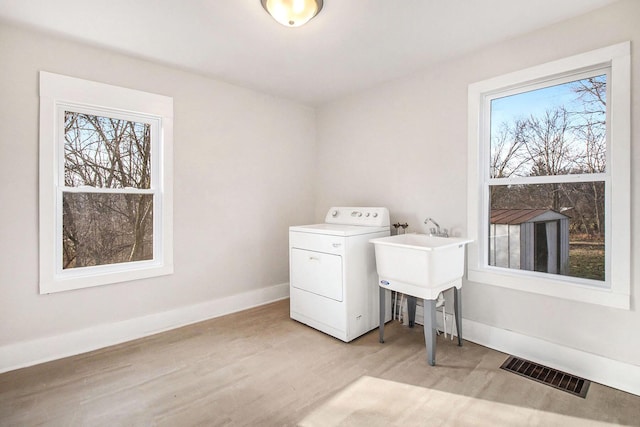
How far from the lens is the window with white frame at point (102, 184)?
7.59 feet

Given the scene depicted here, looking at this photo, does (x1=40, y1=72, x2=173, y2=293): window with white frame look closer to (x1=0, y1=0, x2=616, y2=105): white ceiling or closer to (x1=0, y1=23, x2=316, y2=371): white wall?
(x1=0, y1=23, x2=316, y2=371): white wall

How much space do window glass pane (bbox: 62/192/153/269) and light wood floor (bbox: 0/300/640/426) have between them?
2.43 ft

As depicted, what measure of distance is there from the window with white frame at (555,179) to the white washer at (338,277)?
2.80ft

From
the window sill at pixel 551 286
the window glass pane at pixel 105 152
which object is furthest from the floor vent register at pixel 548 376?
the window glass pane at pixel 105 152

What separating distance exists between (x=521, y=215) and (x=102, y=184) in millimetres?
3395

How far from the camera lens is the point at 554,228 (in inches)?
90.4

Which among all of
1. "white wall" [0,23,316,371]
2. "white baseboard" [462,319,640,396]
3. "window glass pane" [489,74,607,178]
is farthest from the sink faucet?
"white wall" [0,23,316,371]

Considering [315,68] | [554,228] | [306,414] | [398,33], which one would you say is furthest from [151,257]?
[554,228]

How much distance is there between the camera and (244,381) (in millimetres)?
2041

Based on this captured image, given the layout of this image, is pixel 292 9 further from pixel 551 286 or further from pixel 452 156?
pixel 551 286

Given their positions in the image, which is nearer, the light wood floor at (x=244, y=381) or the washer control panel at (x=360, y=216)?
the light wood floor at (x=244, y=381)

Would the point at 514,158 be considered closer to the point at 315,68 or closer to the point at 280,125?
the point at 315,68

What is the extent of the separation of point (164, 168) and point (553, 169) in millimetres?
3170

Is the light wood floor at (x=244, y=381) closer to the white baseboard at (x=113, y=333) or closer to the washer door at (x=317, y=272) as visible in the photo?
the white baseboard at (x=113, y=333)
